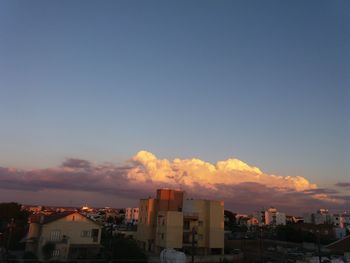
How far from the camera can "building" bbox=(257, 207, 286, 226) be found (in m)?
164

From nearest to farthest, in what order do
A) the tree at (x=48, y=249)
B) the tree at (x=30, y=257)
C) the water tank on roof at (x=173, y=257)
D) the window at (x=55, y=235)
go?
the tree at (x=30, y=257) → the tree at (x=48, y=249) → the window at (x=55, y=235) → the water tank on roof at (x=173, y=257)

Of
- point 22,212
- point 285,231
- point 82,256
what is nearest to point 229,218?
point 285,231

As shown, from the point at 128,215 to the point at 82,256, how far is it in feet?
388

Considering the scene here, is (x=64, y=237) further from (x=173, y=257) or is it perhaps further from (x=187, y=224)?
(x=187, y=224)

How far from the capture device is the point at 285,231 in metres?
90.7

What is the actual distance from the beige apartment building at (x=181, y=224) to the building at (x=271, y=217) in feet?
346

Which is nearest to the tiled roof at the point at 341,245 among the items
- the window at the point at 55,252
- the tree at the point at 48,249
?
the window at the point at 55,252

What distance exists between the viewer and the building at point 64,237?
44350 millimetres

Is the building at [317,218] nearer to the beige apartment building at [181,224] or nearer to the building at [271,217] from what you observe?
the building at [271,217]

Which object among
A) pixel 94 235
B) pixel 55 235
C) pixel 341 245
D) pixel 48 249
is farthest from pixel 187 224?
pixel 341 245

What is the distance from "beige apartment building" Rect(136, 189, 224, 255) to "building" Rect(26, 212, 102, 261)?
15617mm

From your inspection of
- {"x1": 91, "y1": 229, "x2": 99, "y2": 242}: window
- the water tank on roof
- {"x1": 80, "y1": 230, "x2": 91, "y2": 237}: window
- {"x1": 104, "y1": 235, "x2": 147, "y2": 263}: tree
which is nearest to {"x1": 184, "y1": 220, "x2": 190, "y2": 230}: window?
the water tank on roof

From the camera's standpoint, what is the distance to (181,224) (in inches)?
2402

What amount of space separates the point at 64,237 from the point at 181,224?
21.5 metres
